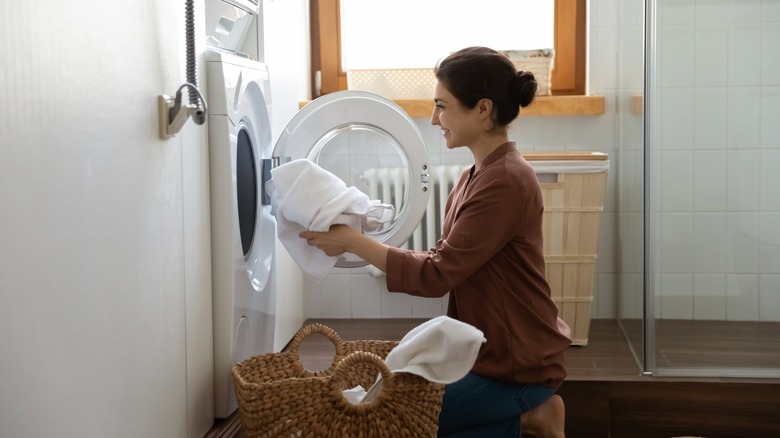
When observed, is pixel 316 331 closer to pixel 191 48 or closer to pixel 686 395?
pixel 191 48

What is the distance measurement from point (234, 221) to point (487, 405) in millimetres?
705

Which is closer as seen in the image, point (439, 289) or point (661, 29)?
point (439, 289)

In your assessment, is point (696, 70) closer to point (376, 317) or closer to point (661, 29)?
point (661, 29)

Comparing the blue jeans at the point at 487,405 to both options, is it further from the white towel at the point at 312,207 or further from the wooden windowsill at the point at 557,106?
the wooden windowsill at the point at 557,106

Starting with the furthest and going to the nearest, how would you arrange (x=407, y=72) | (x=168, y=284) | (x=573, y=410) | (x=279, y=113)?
(x=407, y=72), (x=279, y=113), (x=573, y=410), (x=168, y=284)

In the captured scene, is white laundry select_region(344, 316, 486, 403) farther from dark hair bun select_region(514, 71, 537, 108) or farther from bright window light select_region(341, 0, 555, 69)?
bright window light select_region(341, 0, 555, 69)

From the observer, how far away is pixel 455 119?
2014 millimetres

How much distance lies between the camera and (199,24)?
1.94 m

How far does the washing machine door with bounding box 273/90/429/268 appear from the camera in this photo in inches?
92.7

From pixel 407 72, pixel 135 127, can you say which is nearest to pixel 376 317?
pixel 407 72

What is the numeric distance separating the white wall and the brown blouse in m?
0.52

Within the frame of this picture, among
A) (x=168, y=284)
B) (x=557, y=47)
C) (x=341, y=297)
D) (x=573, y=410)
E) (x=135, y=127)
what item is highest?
(x=557, y=47)

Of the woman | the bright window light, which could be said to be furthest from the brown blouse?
the bright window light

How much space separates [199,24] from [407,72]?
1493mm
